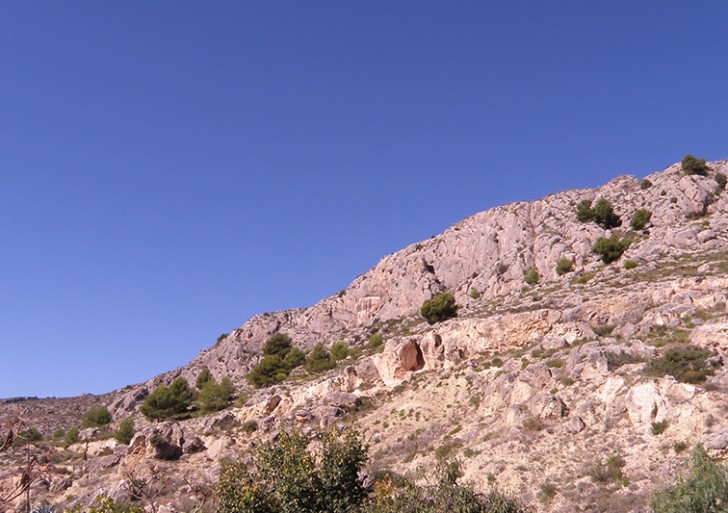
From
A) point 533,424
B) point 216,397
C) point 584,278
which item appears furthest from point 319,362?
point 533,424

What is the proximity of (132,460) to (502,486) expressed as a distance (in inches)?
1138

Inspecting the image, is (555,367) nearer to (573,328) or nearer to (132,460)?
(573,328)

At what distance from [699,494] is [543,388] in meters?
17.2

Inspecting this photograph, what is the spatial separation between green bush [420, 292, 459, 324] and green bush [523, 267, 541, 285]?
909 cm

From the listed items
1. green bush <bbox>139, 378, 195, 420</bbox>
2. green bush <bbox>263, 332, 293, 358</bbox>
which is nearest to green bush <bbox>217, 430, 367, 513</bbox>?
green bush <bbox>139, 378, 195, 420</bbox>

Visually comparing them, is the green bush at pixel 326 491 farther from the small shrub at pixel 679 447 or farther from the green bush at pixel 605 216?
the green bush at pixel 605 216

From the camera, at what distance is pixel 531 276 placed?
62969mm

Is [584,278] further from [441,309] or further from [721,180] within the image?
[721,180]

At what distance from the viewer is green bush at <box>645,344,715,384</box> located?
82.4ft

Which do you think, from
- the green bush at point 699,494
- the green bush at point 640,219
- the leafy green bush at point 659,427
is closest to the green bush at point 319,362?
the green bush at point 640,219

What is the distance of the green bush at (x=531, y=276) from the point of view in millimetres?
62331

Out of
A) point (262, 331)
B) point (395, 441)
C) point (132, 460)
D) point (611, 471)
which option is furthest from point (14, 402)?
point (611, 471)

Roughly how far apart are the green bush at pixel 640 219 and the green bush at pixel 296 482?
5636cm

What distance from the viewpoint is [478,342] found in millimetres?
42781
